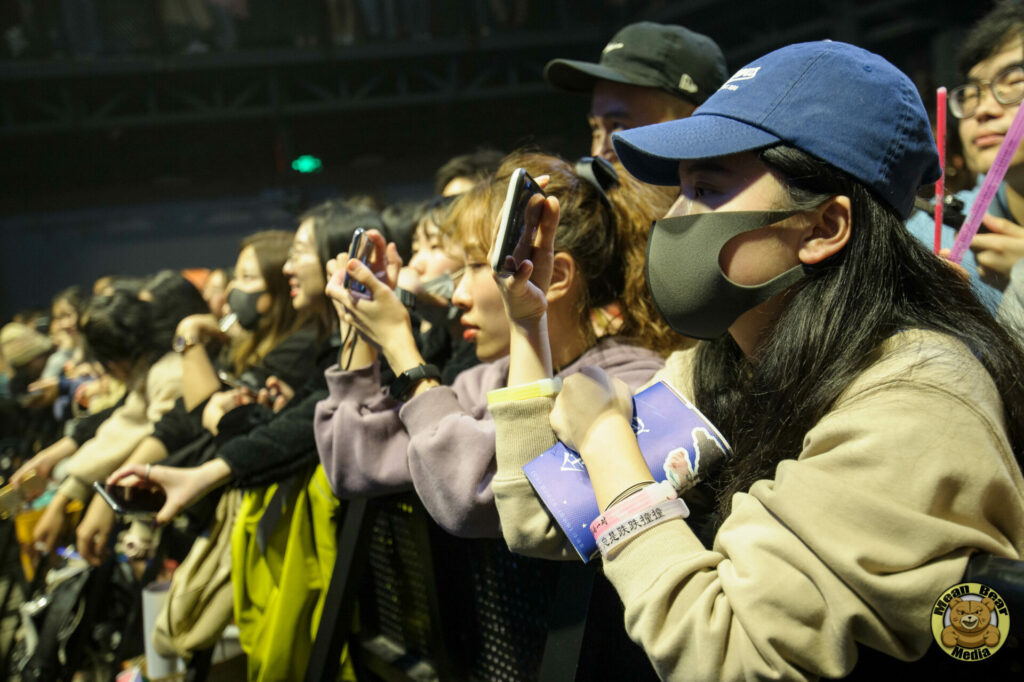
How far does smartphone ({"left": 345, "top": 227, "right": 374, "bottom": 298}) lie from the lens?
5.62 ft

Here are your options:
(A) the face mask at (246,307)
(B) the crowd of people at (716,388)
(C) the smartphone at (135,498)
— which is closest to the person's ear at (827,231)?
(B) the crowd of people at (716,388)

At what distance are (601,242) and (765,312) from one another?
63cm

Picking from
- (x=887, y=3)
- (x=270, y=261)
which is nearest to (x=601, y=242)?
(x=270, y=261)

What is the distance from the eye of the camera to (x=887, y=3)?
20.2 feet

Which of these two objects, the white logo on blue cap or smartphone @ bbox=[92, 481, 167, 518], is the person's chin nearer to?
the white logo on blue cap

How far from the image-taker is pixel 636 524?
3.18 feet

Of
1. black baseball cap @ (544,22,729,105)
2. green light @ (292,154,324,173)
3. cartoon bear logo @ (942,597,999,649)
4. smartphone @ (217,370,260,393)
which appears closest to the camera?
cartoon bear logo @ (942,597,999,649)

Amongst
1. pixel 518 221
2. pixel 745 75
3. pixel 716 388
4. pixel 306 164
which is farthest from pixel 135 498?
pixel 306 164

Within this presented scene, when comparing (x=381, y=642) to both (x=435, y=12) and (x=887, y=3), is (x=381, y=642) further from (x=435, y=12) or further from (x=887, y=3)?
(x=435, y=12)

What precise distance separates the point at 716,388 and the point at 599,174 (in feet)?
1.59

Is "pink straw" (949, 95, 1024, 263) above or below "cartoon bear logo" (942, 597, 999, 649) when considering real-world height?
above

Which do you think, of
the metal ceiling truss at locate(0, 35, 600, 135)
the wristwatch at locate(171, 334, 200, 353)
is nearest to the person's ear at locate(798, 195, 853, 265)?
the wristwatch at locate(171, 334, 200, 353)

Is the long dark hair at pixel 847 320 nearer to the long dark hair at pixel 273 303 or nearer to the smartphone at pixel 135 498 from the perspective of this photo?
the smartphone at pixel 135 498

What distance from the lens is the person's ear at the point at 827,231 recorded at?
3.37ft
